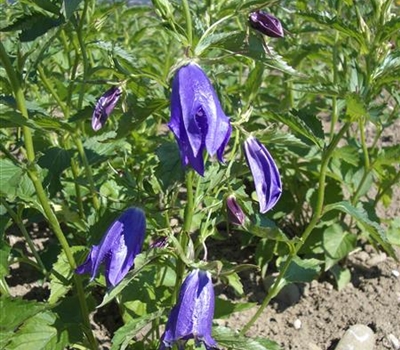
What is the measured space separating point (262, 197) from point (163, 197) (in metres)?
0.40

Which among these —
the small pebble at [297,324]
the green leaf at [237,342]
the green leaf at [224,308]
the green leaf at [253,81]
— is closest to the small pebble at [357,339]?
the small pebble at [297,324]

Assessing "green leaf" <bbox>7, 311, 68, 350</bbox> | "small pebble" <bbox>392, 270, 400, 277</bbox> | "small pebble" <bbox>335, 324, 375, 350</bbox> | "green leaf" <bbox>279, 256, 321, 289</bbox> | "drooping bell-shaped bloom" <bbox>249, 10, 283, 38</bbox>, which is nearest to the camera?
"drooping bell-shaped bloom" <bbox>249, 10, 283, 38</bbox>

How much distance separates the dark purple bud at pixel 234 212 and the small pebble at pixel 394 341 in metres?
1.53

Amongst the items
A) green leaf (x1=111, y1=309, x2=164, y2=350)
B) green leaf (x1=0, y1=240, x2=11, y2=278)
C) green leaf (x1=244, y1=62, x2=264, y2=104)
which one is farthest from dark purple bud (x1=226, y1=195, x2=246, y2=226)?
green leaf (x1=0, y1=240, x2=11, y2=278)

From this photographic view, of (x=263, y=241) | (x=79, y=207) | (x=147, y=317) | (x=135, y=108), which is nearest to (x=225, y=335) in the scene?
(x=147, y=317)

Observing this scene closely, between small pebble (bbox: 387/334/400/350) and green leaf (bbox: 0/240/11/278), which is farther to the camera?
small pebble (bbox: 387/334/400/350)

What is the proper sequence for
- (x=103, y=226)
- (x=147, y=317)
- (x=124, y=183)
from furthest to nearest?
(x=103, y=226) < (x=124, y=183) < (x=147, y=317)

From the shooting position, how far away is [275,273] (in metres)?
3.48

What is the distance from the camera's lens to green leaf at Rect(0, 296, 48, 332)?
2.00 meters

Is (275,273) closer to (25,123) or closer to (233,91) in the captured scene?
(233,91)

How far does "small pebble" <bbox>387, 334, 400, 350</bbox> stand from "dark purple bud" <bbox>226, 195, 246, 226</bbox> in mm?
1534

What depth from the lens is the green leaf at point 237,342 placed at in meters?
2.01

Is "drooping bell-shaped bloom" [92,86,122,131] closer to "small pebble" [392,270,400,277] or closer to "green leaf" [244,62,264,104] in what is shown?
"green leaf" [244,62,264,104]

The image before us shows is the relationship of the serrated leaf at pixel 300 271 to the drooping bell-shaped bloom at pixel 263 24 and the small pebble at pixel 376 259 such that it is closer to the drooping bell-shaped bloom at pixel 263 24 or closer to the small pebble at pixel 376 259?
the small pebble at pixel 376 259
